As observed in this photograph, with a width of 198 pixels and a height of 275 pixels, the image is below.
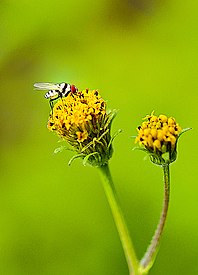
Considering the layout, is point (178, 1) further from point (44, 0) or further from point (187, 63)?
point (44, 0)

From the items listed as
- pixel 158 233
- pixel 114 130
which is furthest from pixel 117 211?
pixel 114 130

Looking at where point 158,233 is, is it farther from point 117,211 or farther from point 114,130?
point 114,130

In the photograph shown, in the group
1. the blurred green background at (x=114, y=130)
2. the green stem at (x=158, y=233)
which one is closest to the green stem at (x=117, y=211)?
the green stem at (x=158, y=233)

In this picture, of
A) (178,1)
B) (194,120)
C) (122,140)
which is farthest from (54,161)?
(178,1)

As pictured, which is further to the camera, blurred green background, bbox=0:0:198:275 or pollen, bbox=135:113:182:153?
blurred green background, bbox=0:0:198:275

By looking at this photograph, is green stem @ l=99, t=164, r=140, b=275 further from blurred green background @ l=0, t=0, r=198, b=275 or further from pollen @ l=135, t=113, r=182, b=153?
blurred green background @ l=0, t=0, r=198, b=275

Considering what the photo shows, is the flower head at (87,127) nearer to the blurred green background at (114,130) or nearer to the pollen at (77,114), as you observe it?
the pollen at (77,114)

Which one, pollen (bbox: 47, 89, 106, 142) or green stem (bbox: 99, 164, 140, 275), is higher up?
pollen (bbox: 47, 89, 106, 142)

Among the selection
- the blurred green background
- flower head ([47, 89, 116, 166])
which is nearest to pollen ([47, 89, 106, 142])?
flower head ([47, 89, 116, 166])
